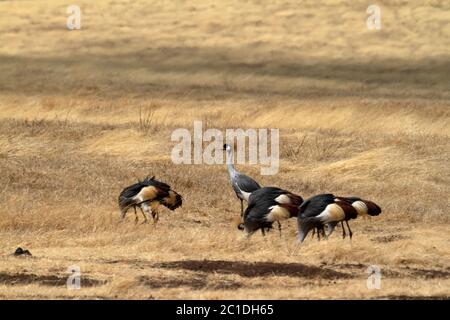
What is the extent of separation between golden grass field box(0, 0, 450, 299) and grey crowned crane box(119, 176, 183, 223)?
343 mm

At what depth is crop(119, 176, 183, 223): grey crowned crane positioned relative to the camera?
57.1ft

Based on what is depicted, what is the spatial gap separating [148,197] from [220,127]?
11.4 metres

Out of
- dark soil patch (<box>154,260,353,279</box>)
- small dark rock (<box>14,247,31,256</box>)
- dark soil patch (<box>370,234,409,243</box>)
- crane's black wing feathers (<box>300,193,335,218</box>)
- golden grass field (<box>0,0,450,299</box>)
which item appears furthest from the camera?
dark soil patch (<box>370,234,409,243</box>)

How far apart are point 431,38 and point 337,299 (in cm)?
3275

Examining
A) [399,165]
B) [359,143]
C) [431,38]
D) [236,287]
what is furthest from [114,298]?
[431,38]

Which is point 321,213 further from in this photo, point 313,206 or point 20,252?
point 20,252

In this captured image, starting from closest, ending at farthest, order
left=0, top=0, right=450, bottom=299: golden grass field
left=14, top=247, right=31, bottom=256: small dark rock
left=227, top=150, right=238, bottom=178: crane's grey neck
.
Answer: left=0, top=0, right=450, bottom=299: golden grass field → left=14, top=247, right=31, bottom=256: small dark rock → left=227, top=150, right=238, bottom=178: crane's grey neck

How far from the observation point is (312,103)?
32531mm

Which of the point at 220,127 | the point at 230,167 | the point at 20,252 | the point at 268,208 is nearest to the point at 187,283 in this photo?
the point at 268,208

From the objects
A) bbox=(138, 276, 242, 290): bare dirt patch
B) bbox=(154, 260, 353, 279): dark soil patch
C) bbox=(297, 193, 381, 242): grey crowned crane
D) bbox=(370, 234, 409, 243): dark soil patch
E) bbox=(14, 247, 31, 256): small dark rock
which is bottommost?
bbox=(138, 276, 242, 290): bare dirt patch

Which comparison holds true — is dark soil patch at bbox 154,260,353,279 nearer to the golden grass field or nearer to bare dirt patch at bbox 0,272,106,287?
the golden grass field

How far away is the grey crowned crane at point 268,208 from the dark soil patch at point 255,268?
922 millimetres

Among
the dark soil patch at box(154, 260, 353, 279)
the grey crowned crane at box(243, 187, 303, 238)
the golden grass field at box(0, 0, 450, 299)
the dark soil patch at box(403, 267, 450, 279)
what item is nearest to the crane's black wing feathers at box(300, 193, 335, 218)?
the grey crowned crane at box(243, 187, 303, 238)

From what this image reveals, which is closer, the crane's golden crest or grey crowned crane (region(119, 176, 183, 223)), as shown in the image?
the crane's golden crest
